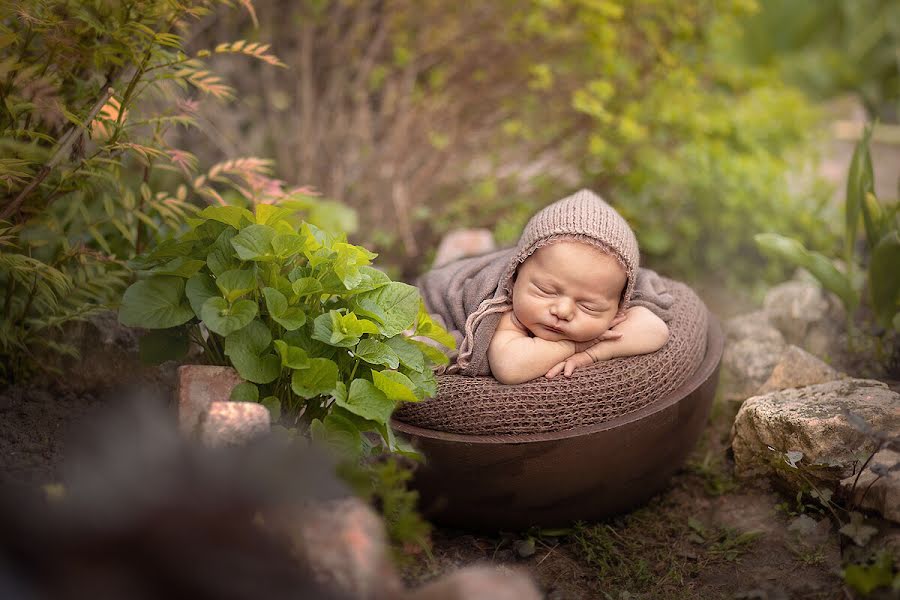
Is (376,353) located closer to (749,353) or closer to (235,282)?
(235,282)

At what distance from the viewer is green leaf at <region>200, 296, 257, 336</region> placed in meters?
1.93

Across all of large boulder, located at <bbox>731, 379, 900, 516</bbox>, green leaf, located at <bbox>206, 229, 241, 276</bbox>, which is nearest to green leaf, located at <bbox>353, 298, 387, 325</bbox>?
green leaf, located at <bbox>206, 229, 241, 276</bbox>

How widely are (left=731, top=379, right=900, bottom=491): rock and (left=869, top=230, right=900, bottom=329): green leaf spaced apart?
51 cm

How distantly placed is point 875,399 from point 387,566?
1.67 metres

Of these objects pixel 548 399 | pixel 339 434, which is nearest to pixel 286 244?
pixel 339 434

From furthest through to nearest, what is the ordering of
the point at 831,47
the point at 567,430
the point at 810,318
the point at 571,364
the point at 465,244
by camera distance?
the point at 831,47 → the point at 465,244 → the point at 810,318 → the point at 571,364 → the point at 567,430

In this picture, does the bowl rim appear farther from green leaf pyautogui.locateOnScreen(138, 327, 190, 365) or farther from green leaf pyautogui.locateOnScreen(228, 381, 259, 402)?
green leaf pyautogui.locateOnScreen(138, 327, 190, 365)

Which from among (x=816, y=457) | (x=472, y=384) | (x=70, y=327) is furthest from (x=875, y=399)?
(x=70, y=327)

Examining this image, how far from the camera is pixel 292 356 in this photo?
2018mm

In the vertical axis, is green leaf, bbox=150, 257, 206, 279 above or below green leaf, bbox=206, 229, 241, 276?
below

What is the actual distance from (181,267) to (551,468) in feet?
3.77

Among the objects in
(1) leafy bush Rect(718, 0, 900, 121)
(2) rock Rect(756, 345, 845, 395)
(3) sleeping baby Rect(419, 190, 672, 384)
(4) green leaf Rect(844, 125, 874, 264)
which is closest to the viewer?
(3) sleeping baby Rect(419, 190, 672, 384)

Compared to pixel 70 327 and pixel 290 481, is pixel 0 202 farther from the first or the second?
pixel 290 481

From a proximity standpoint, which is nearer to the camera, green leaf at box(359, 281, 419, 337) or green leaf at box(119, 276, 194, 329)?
green leaf at box(119, 276, 194, 329)
